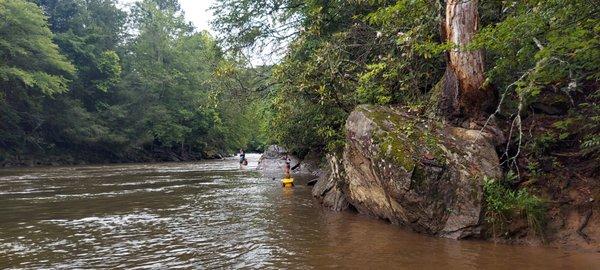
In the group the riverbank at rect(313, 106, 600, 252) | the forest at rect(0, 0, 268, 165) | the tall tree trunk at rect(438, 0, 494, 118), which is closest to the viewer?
the riverbank at rect(313, 106, 600, 252)

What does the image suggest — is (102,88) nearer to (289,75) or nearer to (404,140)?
(289,75)

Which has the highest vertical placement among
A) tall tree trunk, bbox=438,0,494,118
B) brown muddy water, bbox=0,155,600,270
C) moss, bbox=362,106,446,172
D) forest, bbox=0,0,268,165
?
forest, bbox=0,0,268,165

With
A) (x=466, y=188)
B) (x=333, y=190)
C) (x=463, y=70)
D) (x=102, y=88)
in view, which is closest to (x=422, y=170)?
(x=466, y=188)

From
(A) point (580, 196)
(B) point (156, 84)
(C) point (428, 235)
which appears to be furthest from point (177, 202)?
(B) point (156, 84)

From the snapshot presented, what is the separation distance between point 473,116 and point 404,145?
1728mm

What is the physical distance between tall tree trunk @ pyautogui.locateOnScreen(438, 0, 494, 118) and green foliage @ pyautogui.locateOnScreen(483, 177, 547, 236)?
1.98 metres

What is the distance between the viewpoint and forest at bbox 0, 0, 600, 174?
20.9ft

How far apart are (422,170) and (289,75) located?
246 inches

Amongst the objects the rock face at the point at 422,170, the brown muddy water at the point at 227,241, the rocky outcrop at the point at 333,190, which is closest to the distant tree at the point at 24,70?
the brown muddy water at the point at 227,241

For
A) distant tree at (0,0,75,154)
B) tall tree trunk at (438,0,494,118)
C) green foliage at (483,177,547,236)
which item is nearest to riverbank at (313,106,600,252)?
green foliage at (483,177,547,236)

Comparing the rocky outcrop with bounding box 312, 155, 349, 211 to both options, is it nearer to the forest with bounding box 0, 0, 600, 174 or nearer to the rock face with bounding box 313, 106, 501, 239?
the forest with bounding box 0, 0, 600, 174

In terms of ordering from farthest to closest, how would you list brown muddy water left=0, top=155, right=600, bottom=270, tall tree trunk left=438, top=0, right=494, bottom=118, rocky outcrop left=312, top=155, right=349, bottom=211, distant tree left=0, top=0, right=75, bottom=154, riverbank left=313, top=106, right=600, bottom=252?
distant tree left=0, top=0, right=75, bottom=154 → rocky outcrop left=312, top=155, right=349, bottom=211 → tall tree trunk left=438, top=0, right=494, bottom=118 → riverbank left=313, top=106, right=600, bottom=252 → brown muddy water left=0, top=155, right=600, bottom=270

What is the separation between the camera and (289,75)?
12047 millimetres

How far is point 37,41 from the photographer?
30125 mm
